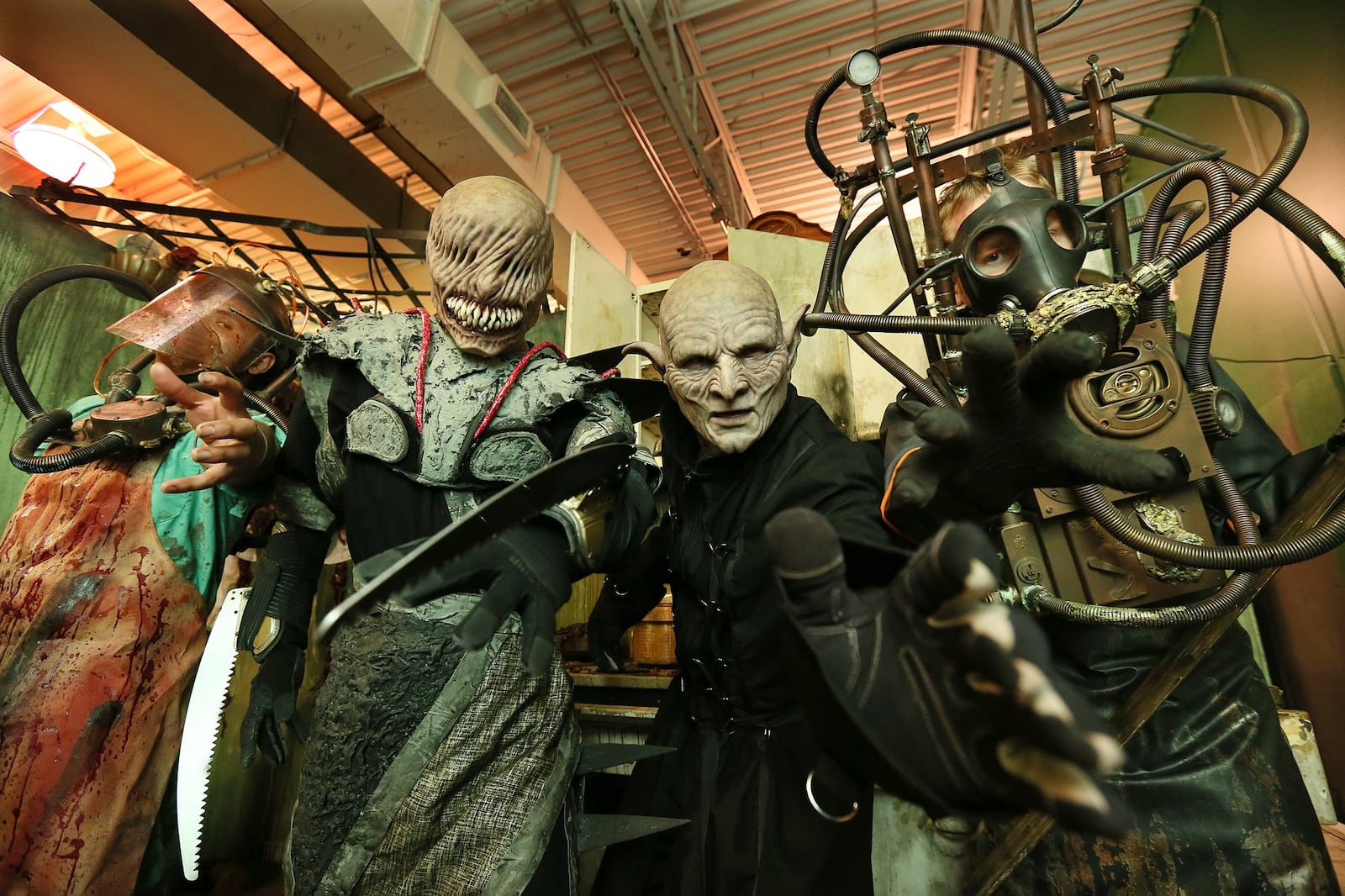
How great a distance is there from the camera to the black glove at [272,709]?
1190 millimetres

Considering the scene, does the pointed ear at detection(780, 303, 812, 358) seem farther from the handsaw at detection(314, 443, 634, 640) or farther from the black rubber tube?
the black rubber tube

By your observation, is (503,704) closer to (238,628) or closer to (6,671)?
(238,628)

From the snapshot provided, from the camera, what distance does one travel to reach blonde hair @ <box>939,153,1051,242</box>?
159 cm

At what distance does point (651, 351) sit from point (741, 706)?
2.94ft

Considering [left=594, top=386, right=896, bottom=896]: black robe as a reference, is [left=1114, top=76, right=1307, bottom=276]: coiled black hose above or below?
above

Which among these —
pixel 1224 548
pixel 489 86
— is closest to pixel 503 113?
pixel 489 86

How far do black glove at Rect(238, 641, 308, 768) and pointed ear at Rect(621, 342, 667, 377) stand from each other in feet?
3.45

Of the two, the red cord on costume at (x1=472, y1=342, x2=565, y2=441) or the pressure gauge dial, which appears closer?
the red cord on costume at (x1=472, y1=342, x2=565, y2=441)

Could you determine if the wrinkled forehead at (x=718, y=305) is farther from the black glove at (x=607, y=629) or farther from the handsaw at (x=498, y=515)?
the black glove at (x=607, y=629)

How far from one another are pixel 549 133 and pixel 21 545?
3657 mm

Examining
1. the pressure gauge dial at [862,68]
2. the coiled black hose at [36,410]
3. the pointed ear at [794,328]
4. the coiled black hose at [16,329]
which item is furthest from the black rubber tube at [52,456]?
the pressure gauge dial at [862,68]

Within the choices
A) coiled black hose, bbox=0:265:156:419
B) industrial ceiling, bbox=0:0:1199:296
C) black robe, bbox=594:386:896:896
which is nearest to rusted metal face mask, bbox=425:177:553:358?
black robe, bbox=594:386:896:896

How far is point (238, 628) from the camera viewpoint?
129 cm

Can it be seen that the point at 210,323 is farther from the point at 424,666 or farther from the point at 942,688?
the point at 942,688
